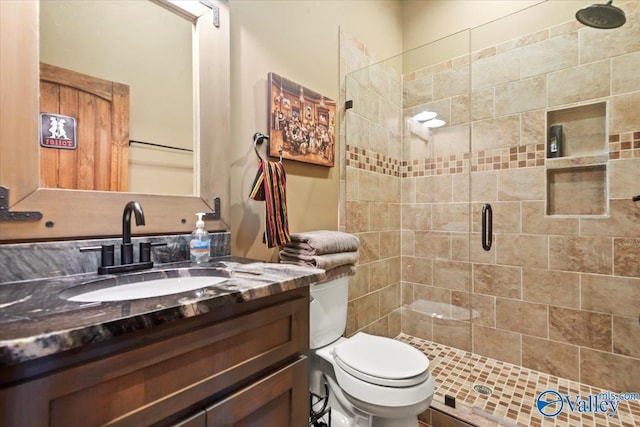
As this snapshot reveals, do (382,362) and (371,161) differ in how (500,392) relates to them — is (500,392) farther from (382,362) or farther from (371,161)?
(371,161)

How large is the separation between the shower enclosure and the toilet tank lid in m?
0.49

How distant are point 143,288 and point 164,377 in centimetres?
38

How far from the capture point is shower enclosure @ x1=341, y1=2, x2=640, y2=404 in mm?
1761

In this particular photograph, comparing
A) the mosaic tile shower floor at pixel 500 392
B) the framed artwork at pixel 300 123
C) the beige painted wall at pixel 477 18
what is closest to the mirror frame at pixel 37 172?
the framed artwork at pixel 300 123

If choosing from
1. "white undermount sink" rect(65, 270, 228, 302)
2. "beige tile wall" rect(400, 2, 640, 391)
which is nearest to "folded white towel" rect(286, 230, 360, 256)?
"white undermount sink" rect(65, 270, 228, 302)

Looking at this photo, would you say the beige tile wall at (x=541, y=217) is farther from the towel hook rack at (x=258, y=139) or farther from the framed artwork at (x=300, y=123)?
the towel hook rack at (x=258, y=139)

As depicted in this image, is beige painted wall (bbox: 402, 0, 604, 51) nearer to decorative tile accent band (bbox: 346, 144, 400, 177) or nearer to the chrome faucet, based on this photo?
decorative tile accent band (bbox: 346, 144, 400, 177)

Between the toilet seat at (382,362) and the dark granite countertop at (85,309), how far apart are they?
570mm

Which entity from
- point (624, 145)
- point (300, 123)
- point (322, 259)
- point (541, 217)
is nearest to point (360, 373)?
point (322, 259)

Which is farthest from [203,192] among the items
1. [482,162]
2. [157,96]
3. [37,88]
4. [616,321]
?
[616,321]

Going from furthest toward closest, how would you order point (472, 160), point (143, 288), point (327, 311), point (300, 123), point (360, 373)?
point (472, 160) → point (300, 123) → point (327, 311) → point (360, 373) → point (143, 288)

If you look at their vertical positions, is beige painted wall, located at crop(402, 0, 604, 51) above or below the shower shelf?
above

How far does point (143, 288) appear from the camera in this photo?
0.86 metres

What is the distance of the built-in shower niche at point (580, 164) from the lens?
183 cm
